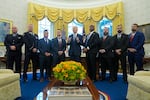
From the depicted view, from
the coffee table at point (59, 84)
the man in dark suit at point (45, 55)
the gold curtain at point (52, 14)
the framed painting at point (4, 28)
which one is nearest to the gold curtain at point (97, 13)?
the gold curtain at point (52, 14)

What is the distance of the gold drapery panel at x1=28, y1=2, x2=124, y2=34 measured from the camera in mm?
8297

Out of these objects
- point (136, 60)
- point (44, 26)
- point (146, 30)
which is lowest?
point (136, 60)

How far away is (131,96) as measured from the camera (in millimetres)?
3020

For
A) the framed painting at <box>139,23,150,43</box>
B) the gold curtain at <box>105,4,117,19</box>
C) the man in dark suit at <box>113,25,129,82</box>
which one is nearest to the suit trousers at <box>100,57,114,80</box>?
the man in dark suit at <box>113,25,129,82</box>

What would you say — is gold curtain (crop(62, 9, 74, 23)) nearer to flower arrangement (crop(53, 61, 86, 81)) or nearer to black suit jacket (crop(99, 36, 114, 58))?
black suit jacket (crop(99, 36, 114, 58))

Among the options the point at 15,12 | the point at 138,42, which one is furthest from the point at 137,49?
the point at 15,12

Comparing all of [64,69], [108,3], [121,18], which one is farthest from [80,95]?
[108,3]

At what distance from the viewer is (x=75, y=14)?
30.0 feet

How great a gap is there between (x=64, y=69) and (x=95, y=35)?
10.0ft

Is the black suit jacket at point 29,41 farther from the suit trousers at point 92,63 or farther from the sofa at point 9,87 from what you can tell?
the sofa at point 9,87

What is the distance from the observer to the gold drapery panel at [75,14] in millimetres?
Answer: 8297

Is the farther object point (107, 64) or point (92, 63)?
point (107, 64)

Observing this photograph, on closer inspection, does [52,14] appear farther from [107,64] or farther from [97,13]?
[107,64]

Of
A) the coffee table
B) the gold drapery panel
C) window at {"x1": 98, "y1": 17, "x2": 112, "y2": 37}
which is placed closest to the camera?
the coffee table
